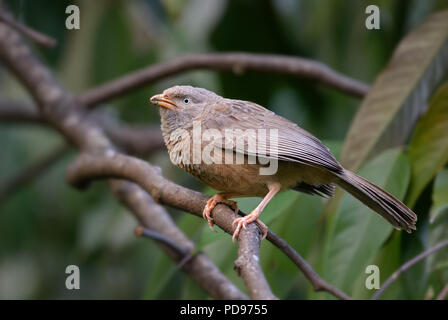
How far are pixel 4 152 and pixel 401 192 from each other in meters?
5.11

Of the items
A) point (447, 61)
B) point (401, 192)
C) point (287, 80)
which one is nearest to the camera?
point (401, 192)

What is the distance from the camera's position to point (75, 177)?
13.3 feet

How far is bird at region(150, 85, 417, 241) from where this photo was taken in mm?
2738

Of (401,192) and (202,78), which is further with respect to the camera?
(202,78)

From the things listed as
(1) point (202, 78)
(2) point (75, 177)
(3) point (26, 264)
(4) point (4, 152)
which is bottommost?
(3) point (26, 264)

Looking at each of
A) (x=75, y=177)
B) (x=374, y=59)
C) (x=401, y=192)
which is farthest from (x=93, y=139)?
(x=374, y=59)

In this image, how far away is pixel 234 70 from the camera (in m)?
4.90

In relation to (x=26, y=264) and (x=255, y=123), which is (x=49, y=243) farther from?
(x=255, y=123)

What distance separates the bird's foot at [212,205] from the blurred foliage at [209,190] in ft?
0.37

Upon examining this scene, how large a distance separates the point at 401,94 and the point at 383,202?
1.29m

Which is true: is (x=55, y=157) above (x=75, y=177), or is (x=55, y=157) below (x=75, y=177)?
below

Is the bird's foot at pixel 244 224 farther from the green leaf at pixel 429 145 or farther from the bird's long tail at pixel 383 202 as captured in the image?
the green leaf at pixel 429 145

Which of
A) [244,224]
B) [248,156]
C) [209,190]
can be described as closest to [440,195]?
[248,156]

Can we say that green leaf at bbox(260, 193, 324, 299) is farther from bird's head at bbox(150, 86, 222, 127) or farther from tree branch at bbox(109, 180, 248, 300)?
bird's head at bbox(150, 86, 222, 127)
